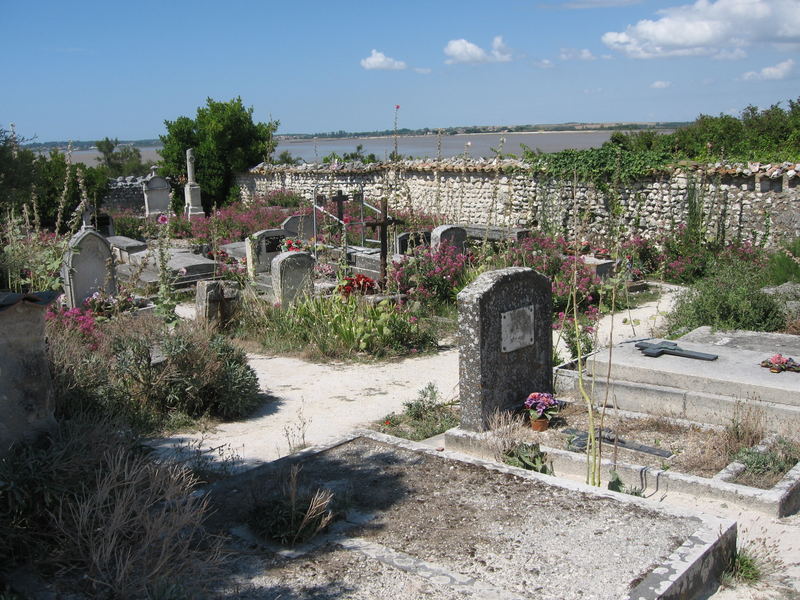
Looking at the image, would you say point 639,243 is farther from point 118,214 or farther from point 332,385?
point 118,214

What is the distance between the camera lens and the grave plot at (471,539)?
377 centimetres

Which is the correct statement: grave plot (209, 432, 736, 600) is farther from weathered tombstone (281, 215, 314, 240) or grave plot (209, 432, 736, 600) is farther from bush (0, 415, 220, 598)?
weathered tombstone (281, 215, 314, 240)

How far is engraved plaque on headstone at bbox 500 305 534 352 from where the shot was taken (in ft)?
21.0

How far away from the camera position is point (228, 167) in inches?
1022

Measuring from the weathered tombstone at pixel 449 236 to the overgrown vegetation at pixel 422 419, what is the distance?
5.27 metres

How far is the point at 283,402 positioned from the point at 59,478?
4086 mm

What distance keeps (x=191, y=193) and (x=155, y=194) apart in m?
1.12

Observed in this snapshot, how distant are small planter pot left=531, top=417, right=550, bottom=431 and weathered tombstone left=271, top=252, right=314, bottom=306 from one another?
525cm

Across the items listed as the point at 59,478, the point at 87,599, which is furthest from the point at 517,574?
the point at 59,478

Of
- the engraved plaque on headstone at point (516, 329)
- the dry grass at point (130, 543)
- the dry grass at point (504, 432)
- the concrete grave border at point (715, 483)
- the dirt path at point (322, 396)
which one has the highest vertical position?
the engraved plaque on headstone at point (516, 329)

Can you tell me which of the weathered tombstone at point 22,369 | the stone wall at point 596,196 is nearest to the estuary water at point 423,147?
the stone wall at point 596,196

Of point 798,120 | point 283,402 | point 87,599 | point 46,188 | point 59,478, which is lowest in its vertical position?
point 283,402

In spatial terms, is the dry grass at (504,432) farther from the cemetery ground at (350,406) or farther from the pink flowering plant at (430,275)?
the pink flowering plant at (430,275)

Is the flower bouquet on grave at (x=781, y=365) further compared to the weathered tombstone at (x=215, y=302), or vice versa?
the weathered tombstone at (x=215, y=302)
